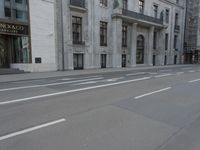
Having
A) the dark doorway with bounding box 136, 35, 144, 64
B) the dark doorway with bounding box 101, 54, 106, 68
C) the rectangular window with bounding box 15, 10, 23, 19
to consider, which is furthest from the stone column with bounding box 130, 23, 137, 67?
the rectangular window with bounding box 15, 10, 23, 19

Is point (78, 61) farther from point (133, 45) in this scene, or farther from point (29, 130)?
point (29, 130)

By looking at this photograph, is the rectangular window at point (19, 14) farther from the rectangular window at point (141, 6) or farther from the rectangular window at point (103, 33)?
the rectangular window at point (141, 6)

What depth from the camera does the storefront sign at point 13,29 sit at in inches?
635

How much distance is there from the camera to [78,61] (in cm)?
2242

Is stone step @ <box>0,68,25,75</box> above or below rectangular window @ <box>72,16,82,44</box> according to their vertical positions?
below

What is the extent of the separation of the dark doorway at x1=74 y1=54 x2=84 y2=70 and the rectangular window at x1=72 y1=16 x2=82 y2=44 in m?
1.84

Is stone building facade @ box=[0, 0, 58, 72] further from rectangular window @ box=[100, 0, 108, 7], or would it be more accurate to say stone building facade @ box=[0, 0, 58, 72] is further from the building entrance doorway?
rectangular window @ box=[100, 0, 108, 7]

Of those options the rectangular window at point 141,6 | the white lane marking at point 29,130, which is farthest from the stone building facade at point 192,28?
the white lane marking at point 29,130

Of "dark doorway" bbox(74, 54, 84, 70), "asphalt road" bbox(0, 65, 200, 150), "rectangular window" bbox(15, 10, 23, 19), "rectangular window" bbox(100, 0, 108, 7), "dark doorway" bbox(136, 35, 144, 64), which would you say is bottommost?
"asphalt road" bbox(0, 65, 200, 150)

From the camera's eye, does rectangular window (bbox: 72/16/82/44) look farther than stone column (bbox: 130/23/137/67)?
No

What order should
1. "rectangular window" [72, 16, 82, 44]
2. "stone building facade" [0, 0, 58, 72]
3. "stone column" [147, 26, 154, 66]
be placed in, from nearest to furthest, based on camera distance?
"stone building facade" [0, 0, 58, 72], "rectangular window" [72, 16, 82, 44], "stone column" [147, 26, 154, 66]

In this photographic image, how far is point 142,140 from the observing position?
3.56 meters

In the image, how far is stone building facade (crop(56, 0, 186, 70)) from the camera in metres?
20.8

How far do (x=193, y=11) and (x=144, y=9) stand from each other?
2278 centimetres
